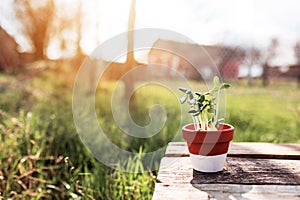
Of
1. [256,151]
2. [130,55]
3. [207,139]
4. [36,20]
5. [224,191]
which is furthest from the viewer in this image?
[36,20]

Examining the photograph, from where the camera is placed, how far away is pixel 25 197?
157 cm

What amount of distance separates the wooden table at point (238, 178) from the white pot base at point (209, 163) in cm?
2

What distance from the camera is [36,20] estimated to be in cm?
702

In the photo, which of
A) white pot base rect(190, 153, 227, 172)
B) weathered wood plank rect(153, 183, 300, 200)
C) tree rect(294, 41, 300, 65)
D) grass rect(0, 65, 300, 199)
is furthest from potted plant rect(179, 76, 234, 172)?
→ tree rect(294, 41, 300, 65)

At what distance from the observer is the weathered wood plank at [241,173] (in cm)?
94

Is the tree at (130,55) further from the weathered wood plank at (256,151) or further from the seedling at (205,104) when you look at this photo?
the seedling at (205,104)

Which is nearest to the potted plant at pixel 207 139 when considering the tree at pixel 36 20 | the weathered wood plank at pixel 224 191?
the weathered wood plank at pixel 224 191

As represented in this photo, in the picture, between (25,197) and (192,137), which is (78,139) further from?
(192,137)

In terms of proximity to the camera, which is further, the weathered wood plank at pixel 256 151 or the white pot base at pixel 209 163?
the weathered wood plank at pixel 256 151

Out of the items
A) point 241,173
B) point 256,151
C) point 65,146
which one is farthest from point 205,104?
point 65,146

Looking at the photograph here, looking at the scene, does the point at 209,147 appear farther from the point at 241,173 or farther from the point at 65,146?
the point at 65,146

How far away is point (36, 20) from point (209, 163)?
269 inches

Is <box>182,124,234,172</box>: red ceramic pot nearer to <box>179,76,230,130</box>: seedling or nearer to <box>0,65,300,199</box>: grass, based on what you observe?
<box>179,76,230,130</box>: seedling

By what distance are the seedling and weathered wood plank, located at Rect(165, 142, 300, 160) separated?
8.8 inches
